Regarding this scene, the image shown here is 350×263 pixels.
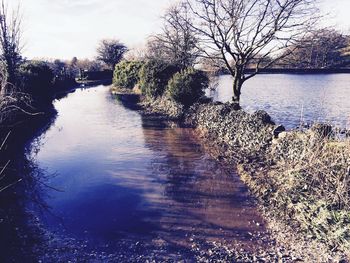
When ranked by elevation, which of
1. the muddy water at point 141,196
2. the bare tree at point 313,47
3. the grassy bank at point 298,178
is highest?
the bare tree at point 313,47

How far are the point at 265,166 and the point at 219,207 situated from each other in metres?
2.88

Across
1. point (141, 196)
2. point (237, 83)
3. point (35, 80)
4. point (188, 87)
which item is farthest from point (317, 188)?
point (35, 80)

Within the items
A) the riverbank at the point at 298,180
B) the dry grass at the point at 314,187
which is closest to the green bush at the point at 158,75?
the riverbank at the point at 298,180

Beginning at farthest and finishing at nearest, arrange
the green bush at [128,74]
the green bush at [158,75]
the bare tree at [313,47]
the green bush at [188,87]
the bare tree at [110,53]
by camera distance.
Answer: the bare tree at [110,53] < the green bush at [128,74] < the green bush at [158,75] < the green bush at [188,87] < the bare tree at [313,47]

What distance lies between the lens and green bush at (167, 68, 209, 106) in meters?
18.8

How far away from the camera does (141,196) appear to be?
8555mm

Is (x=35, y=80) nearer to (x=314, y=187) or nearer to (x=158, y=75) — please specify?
(x=158, y=75)

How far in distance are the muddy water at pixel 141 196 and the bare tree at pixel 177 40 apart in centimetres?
772

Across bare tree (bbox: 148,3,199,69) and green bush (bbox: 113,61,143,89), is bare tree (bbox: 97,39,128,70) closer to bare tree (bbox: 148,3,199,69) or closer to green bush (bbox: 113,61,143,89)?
green bush (bbox: 113,61,143,89)

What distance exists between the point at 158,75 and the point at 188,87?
5.38 meters

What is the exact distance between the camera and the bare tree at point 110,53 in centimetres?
6912

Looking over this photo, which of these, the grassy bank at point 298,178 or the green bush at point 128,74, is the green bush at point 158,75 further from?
the grassy bank at point 298,178

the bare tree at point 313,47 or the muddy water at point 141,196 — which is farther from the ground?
the bare tree at point 313,47

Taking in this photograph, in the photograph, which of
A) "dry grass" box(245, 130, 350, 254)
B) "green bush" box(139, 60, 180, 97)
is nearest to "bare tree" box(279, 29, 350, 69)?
"green bush" box(139, 60, 180, 97)
